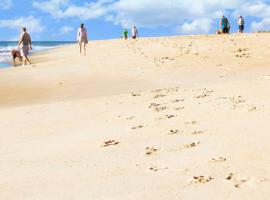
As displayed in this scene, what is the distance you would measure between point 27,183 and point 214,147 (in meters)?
1.72

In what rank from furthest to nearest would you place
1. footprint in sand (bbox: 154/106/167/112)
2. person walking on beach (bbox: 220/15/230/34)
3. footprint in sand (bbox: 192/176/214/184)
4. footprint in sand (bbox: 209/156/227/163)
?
person walking on beach (bbox: 220/15/230/34) → footprint in sand (bbox: 154/106/167/112) → footprint in sand (bbox: 209/156/227/163) → footprint in sand (bbox: 192/176/214/184)

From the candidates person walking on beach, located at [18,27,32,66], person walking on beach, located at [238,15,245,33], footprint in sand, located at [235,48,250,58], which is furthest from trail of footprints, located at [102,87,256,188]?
person walking on beach, located at [238,15,245,33]

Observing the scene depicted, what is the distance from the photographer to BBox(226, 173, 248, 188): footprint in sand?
342cm

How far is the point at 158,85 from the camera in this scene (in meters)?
11.2

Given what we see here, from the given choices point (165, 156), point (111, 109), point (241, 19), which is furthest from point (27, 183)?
point (241, 19)

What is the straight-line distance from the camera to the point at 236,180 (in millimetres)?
3506

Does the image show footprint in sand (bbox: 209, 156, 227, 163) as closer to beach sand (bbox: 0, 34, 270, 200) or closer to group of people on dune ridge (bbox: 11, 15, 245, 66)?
beach sand (bbox: 0, 34, 270, 200)

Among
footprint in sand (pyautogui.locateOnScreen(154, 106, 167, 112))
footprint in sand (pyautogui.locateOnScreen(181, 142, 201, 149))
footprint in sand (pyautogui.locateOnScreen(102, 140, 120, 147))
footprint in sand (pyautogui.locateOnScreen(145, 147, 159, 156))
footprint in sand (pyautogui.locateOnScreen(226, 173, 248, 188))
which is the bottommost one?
footprint in sand (pyautogui.locateOnScreen(102, 140, 120, 147))

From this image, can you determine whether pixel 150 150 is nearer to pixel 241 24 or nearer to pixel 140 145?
pixel 140 145

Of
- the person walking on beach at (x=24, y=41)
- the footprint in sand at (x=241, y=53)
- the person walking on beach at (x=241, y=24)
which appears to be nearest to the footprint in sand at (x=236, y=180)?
the footprint in sand at (x=241, y=53)

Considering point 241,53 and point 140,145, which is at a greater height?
point 241,53

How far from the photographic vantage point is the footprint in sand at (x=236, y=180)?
11.2 ft

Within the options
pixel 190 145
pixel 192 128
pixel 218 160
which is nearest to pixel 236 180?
pixel 218 160

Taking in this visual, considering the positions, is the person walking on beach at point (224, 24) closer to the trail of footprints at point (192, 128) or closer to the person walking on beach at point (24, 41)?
the person walking on beach at point (24, 41)
